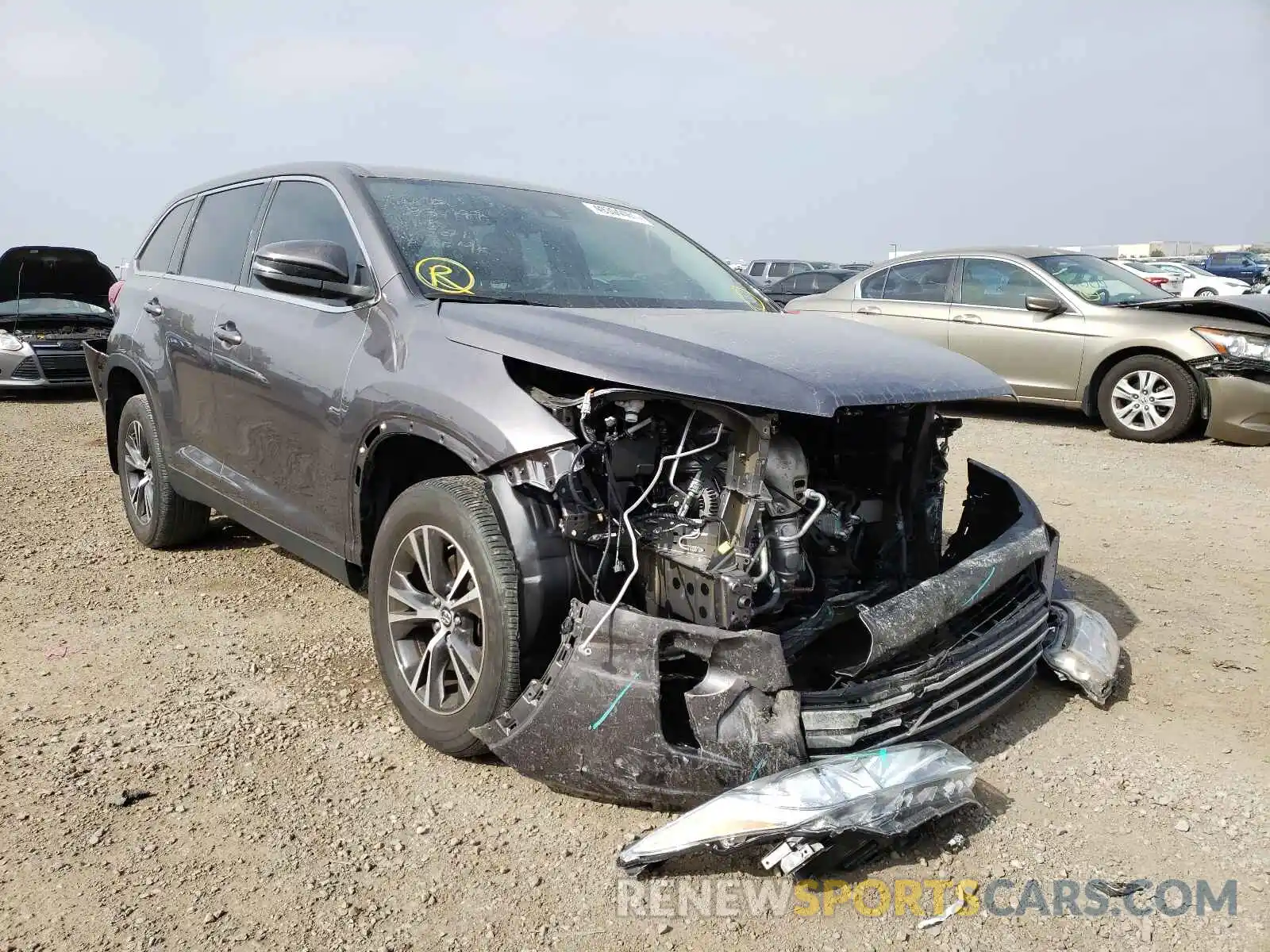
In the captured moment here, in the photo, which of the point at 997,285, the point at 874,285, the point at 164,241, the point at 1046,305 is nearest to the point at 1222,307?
the point at 1046,305

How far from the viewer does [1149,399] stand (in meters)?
8.02

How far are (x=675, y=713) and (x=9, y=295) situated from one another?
38.6 feet

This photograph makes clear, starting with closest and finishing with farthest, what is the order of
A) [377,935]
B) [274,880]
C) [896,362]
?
[377,935], [274,880], [896,362]

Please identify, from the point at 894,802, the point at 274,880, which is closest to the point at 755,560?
the point at 894,802

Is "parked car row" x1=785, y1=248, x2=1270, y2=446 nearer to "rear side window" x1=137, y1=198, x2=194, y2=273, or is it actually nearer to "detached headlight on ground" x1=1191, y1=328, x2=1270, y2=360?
"detached headlight on ground" x1=1191, y1=328, x2=1270, y2=360

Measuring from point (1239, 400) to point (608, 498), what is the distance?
6699 millimetres

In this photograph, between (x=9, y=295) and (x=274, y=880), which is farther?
(x=9, y=295)

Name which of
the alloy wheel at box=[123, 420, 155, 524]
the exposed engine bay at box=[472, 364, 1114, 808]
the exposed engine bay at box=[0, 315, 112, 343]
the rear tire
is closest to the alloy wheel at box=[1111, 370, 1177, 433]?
the exposed engine bay at box=[472, 364, 1114, 808]

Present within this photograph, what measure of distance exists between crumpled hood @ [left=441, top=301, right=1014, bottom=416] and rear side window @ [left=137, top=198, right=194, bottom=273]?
98.8 inches

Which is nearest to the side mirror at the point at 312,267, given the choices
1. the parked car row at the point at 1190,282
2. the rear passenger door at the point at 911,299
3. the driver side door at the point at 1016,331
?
the driver side door at the point at 1016,331

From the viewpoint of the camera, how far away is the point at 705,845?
2.37 m

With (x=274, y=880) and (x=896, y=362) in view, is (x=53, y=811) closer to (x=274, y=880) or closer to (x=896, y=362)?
(x=274, y=880)

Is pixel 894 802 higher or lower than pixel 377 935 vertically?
higher

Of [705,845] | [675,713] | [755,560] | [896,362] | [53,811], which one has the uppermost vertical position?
[896,362]
